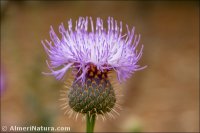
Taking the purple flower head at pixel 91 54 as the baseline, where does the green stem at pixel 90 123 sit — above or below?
below

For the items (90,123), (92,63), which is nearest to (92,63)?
(92,63)

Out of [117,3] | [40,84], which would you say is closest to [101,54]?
[40,84]

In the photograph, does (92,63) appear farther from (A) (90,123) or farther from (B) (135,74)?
(B) (135,74)

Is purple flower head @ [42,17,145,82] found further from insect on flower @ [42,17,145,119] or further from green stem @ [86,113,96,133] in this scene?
green stem @ [86,113,96,133]

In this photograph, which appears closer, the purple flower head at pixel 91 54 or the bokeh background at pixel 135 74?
the purple flower head at pixel 91 54

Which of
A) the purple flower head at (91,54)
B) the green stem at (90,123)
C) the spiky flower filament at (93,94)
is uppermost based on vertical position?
the purple flower head at (91,54)

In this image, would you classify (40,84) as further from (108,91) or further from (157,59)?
(157,59)

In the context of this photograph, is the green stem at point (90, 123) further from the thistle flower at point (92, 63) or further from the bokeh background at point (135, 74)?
the bokeh background at point (135, 74)

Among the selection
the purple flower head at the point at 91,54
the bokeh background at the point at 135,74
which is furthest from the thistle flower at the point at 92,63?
the bokeh background at the point at 135,74
